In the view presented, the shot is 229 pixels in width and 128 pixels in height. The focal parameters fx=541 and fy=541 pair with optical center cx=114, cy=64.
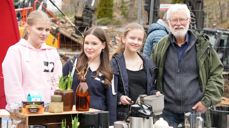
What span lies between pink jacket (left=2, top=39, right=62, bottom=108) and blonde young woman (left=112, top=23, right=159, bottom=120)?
486 millimetres

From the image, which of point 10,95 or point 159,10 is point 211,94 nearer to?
point 10,95

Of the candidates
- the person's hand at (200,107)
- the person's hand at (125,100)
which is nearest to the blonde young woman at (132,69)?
the person's hand at (125,100)

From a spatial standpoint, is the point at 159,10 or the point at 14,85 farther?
the point at 159,10

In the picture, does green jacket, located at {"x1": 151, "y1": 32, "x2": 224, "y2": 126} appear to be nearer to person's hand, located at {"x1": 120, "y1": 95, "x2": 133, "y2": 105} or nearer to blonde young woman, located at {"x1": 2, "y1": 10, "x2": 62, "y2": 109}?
person's hand, located at {"x1": 120, "y1": 95, "x2": 133, "y2": 105}

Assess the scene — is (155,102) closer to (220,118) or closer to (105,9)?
(220,118)

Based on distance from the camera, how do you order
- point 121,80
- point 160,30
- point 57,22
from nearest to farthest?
point 121,80 → point 160,30 → point 57,22

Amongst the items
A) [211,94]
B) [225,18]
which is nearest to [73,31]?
[225,18]

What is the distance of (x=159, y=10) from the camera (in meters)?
8.93

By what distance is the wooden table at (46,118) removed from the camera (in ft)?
10.4

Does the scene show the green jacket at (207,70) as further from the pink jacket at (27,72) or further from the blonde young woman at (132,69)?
the pink jacket at (27,72)

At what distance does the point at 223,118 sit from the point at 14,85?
6.28 feet

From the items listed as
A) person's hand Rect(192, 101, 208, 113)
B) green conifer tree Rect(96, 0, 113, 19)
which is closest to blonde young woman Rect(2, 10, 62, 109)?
person's hand Rect(192, 101, 208, 113)

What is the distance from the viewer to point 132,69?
4285 mm

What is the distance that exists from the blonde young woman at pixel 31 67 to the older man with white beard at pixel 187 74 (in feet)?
3.13
